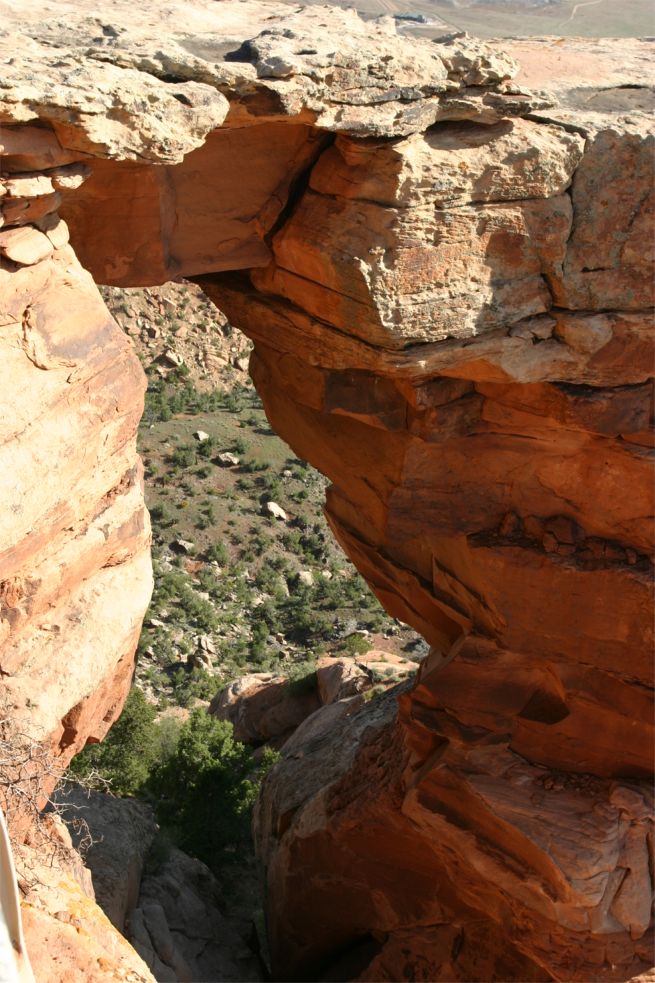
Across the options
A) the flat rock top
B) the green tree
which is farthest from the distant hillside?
the green tree

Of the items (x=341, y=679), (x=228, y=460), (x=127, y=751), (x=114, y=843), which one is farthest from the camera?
(x=228, y=460)

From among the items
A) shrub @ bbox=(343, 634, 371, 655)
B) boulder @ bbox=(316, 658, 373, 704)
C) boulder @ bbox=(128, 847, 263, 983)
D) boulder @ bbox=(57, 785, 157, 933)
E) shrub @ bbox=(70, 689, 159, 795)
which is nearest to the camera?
boulder @ bbox=(57, 785, 157, 933)

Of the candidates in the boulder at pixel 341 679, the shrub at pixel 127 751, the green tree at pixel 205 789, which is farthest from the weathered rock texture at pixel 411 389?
the shrub at pixel 127 751

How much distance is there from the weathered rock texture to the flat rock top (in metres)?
0.03

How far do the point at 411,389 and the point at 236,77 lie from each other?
3.72m

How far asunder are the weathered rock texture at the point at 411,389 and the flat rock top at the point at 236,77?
0.09ft

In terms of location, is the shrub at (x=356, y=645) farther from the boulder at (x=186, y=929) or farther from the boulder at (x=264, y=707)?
the boulder at (x=186, y=929)

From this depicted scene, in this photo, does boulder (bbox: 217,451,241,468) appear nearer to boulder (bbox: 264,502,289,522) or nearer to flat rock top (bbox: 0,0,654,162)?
boulder (bbox: 264,502,289,522)

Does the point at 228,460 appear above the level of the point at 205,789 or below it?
above

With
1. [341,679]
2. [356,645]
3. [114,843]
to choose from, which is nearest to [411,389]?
[114,843]

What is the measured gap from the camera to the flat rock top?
673 centimetres

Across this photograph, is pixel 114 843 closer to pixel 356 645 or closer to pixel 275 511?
pixel 356 645

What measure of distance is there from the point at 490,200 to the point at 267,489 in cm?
1844

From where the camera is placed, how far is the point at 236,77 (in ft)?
24.1
